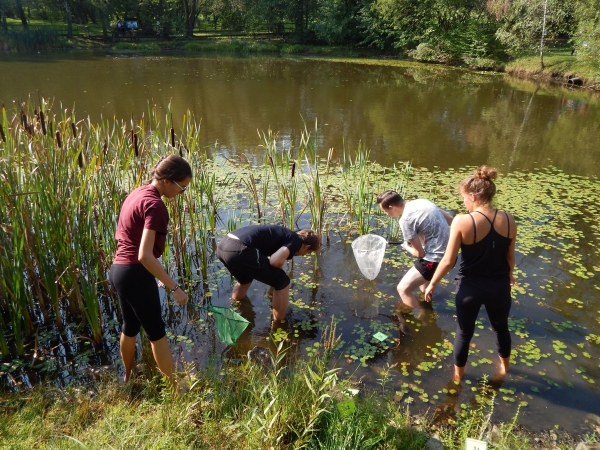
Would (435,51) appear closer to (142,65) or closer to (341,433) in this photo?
(142,65)

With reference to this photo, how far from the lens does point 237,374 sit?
9.75 ft

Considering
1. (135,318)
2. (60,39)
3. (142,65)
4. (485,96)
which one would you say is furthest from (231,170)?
(60,39)

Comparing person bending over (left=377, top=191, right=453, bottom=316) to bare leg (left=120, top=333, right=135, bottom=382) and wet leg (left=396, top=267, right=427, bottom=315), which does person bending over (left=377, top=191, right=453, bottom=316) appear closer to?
wet leg (left=396, top=267, right=427, bottom=315)

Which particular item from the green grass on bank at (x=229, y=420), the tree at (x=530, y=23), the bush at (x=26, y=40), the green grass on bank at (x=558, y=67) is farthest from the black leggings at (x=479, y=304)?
the bush at (x=26, y=40)

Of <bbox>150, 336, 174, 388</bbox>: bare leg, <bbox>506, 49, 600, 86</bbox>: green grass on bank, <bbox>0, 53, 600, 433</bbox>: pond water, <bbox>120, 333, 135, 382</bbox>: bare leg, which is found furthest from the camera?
<bbox>506, 49, 600, 86</bbox>: green grass on bank

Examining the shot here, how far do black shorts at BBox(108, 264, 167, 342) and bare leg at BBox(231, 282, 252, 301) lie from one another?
1.44 m

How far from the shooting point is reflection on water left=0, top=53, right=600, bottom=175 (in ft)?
33.6

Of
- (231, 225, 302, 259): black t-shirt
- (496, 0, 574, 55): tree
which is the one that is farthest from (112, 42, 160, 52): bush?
(231, 225, 302, 259): black t-shirt

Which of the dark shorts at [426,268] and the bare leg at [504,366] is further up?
the dark shorts at [426,268]

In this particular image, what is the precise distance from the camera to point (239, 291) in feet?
14.2

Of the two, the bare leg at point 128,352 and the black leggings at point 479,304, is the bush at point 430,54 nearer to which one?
the black leggings at point 479,304

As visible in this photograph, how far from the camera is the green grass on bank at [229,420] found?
7.46ft

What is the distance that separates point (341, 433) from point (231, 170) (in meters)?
6.05

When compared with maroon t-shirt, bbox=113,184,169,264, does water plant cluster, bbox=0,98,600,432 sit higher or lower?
lower
